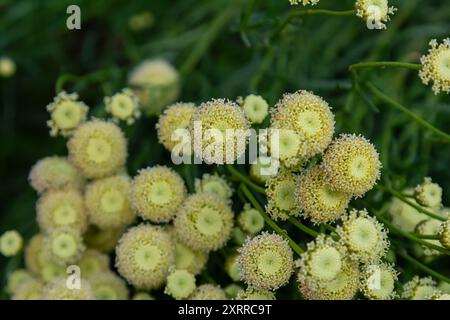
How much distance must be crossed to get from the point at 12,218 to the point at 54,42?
16.9 inches

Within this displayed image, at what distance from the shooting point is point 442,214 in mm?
1040

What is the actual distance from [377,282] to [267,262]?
0.14 meters

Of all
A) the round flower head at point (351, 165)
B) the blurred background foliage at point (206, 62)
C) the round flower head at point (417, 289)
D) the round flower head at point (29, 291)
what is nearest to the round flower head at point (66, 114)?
the blurred background foliage at point (206, 62)

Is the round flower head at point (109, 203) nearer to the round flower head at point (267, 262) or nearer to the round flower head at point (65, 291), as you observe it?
the round flower head at point (65, 291)

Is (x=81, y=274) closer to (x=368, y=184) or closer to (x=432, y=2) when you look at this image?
(x=368, y=184)

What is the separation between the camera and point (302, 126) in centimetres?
80

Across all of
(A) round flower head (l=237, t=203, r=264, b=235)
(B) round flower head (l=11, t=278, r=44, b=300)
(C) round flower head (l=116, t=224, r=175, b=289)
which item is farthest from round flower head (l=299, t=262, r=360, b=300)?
(B) round flower head (l=11, t=278, r=44, b=300)

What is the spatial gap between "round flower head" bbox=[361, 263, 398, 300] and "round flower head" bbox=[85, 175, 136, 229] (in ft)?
1.31

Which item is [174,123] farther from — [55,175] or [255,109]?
[55,175]

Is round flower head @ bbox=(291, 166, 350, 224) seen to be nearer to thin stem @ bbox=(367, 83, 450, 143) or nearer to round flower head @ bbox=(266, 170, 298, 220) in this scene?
round flower head @ bbox=(266, 170, 298, 220)

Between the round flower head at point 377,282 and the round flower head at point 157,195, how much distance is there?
1.00 ft

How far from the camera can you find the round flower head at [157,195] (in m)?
0.97

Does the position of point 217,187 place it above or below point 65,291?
above

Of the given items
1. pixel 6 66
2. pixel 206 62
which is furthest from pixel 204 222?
pixel 6 66
